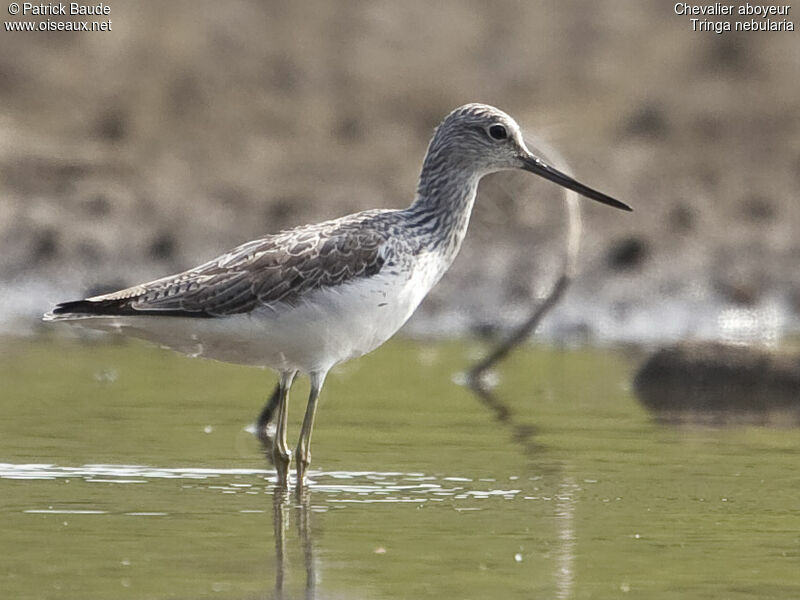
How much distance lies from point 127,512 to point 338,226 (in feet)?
6.29

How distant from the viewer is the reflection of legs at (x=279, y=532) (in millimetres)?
6579

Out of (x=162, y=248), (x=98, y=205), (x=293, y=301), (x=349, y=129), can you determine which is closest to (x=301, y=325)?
(x=293, y=301)

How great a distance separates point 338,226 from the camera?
29.6 ft

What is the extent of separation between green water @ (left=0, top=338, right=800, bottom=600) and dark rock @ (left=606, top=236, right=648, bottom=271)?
3.79 metres

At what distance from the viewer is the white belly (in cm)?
866

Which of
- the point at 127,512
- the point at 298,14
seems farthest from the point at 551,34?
the point at 127,512

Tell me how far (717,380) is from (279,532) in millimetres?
5060

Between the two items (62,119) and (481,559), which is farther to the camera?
(62,119)

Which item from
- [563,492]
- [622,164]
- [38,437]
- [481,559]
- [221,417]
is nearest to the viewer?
[481,559]

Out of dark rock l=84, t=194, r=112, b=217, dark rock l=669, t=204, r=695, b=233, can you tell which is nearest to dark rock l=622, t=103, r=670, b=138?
dark rock l=669, t=204, r=695, b=233

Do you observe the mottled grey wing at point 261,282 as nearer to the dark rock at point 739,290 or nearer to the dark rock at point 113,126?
the dark rock at point 739,290

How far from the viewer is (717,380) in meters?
11.9

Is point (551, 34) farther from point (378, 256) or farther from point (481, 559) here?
point (481, 559)

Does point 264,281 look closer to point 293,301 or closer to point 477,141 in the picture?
point 293,301
